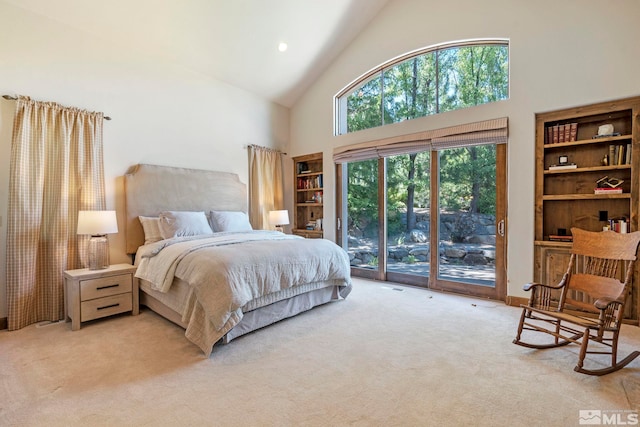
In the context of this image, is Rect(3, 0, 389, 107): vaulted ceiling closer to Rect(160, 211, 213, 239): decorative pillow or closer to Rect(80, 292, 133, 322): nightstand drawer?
Rect(160, 211, 213, 239): decorative pillow

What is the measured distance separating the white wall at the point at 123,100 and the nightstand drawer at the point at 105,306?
0.75 meters

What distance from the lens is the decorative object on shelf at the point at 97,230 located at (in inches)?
123

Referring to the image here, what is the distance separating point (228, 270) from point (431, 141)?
3231 millimetres

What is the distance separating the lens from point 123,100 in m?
3.87

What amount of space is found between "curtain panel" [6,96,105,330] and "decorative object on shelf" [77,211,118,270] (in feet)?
0.75

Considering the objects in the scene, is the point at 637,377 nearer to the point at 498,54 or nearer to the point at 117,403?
the point at 117,403

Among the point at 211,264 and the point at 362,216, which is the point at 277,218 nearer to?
the point at 362,216

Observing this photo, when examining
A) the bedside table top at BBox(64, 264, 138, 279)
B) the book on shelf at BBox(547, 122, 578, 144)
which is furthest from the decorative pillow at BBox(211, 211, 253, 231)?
the book on shelf at BBox(547, 122, 578, 144)

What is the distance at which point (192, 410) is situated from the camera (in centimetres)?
179

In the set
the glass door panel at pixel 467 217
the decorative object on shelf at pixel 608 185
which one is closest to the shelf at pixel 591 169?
the decorative object on shelf at pixel 608 185

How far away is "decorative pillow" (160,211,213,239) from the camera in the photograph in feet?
12.4

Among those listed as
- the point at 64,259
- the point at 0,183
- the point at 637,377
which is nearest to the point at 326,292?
the point at 637,377

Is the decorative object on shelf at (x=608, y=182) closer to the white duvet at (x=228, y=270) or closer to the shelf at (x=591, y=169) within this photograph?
the shelf at (x=591, y=169)

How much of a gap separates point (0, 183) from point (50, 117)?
31.5 inches
